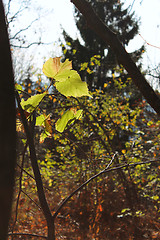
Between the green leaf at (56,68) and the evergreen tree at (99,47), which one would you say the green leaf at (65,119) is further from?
the evergreen tree at (99,47)

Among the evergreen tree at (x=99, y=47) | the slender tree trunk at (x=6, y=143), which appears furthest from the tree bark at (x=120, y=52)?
the evergreen tree at (x=99, y=47)

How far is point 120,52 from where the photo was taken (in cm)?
73

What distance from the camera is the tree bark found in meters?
0.71

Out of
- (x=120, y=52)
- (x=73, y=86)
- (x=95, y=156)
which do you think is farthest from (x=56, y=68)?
(x=95, y=156)

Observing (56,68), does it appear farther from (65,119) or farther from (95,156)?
(95,156)

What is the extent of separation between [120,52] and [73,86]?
284mm

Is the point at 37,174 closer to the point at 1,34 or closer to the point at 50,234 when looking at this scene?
the point at 50,234

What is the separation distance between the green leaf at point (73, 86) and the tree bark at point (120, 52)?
0.83 ft

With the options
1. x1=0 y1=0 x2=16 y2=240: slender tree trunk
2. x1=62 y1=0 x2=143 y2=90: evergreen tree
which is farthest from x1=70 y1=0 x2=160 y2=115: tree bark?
x1=62 y1=0 x2=143 y2=90: evergreen tree

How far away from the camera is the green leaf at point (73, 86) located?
1.77ft

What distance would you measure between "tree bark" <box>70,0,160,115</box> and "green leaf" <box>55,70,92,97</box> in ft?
0.83

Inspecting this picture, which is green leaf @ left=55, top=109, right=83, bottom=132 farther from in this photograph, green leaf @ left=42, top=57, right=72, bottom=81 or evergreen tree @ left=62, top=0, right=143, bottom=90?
evergreen tree @ left=62, top=0, right=143, bottom=90

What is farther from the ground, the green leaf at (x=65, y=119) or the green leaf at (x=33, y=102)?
the green leaf at (x=33, y=102)

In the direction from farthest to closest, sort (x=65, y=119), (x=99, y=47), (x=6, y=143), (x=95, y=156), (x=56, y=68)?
(x=99, y=47) → (x=95, y=156) → (x=65, y=119) → (x=56, y=68) → (x=6, y=143)
